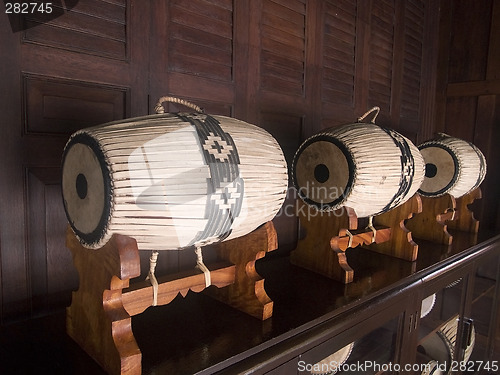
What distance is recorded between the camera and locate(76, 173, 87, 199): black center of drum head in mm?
680

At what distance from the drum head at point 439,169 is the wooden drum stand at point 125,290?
112 centimetres

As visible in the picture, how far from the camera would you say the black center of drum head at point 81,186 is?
26.8 inches

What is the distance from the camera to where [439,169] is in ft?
5.49

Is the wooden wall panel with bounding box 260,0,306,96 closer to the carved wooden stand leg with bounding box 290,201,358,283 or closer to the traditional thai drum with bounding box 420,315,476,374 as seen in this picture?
the carved wooden stand leg with bounding box 290,201,358,283

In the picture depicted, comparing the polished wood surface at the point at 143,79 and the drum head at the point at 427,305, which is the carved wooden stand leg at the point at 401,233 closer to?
the drum head at the point at 427,305

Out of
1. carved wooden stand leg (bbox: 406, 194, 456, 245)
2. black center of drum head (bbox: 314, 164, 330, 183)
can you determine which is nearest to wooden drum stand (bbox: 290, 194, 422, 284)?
black center of drum head (bbox: 314, 164, 330, 183)

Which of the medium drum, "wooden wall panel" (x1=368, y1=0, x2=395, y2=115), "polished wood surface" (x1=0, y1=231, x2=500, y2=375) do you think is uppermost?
"wooden wall panel" (x1=368, y1=0, x2=395, y2=115)

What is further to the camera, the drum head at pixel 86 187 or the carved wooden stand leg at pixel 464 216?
the carved wooden stand leg at pixel 464 216

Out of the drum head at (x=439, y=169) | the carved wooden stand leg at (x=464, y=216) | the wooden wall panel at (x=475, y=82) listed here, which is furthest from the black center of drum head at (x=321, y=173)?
the wooden wall panel at (x=475, y=82)

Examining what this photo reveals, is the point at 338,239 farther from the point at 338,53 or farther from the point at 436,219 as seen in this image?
the point at 338,53

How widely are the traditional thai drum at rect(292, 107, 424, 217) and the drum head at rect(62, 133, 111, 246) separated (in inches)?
27.1

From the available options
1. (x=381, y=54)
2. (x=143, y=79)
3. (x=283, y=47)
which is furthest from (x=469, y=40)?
(x=143, y=79)

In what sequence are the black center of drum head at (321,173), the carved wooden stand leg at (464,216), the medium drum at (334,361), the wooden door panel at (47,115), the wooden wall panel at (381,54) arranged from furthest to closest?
the carved wooden stand leg at (464,216) < the wooden wall panel at (381,54) < the black center of drum head at (321,173) < the medium drum at (334,361) < the wooden door panel at (47,115)

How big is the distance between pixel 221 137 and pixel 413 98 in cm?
191
